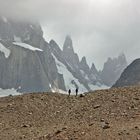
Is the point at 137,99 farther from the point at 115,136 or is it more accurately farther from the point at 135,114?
the point at 115,136

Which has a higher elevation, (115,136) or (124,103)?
(124,103)

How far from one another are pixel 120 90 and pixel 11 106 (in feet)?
29.9

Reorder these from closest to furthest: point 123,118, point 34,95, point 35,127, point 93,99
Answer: point 123,118 < point 35,127 < point 93,99 < point 34,95

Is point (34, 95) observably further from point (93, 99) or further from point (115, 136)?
point (115, 136)

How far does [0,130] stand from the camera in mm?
38719

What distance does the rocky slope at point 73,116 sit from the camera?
108 feet

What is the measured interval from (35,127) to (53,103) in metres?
5.98

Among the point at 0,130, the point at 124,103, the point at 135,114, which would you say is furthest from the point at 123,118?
the point at 0,130

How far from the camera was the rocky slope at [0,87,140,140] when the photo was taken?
33000 mm

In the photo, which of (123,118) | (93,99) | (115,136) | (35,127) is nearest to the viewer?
(115,136)

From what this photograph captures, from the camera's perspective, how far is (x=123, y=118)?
35.8m

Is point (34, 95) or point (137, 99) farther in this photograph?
point (34, 95)

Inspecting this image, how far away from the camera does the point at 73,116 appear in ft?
128

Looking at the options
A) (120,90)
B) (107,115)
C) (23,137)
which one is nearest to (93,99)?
(120,90)
